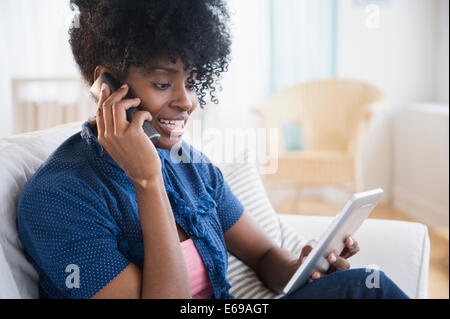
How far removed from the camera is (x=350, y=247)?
3.57 ft

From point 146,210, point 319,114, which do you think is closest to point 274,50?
point 319,114

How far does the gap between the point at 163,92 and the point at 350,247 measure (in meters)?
0.52

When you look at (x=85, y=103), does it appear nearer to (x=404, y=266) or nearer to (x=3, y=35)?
(x=3, y=35)

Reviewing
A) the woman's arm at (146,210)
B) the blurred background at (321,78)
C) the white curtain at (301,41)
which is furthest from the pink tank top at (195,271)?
the white curtain at (301,41)

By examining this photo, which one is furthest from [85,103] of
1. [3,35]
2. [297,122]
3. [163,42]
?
[163,42]

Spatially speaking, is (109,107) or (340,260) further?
(340,260)

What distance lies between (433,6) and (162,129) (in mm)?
3255

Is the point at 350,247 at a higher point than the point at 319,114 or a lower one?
lower

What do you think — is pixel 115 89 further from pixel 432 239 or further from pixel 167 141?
pixel 432 239

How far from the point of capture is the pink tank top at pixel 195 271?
39.5 inches

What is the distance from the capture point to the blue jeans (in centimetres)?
93

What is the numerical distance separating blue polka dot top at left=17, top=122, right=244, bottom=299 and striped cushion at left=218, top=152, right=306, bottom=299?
187mm

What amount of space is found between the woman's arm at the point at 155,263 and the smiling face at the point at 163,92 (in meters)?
0.15

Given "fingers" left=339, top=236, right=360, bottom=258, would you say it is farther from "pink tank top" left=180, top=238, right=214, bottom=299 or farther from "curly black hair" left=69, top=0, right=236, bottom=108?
"curly black hair" left=69, top=0, right=236, bottom=108
